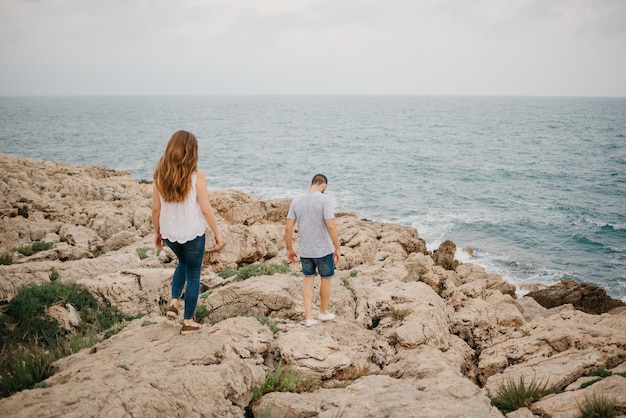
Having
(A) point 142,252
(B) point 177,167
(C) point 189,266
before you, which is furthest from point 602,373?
(A) point 142,252

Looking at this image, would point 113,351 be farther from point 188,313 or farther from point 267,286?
point 267,286

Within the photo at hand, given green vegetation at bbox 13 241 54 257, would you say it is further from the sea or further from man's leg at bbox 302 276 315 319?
the sea

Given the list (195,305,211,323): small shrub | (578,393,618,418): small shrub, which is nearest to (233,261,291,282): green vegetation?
(195,305,211,323): small shrub

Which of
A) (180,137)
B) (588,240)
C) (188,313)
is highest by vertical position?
(180,137)

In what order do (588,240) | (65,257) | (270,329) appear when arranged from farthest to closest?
(588,240) < (65,257) < (270,329)

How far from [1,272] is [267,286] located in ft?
17.5

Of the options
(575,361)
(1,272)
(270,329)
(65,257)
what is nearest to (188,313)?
(270,329)

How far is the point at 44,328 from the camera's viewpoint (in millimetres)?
6340

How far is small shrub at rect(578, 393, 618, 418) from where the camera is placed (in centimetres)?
413

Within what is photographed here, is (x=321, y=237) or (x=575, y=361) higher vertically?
(x=321, y=237)

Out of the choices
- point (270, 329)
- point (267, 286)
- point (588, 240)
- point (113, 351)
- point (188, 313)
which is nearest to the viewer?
point (113, 351)

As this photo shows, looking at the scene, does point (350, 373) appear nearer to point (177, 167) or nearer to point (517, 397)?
point (517, 397)

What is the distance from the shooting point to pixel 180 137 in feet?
14.9

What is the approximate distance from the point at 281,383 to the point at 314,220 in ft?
7.89
